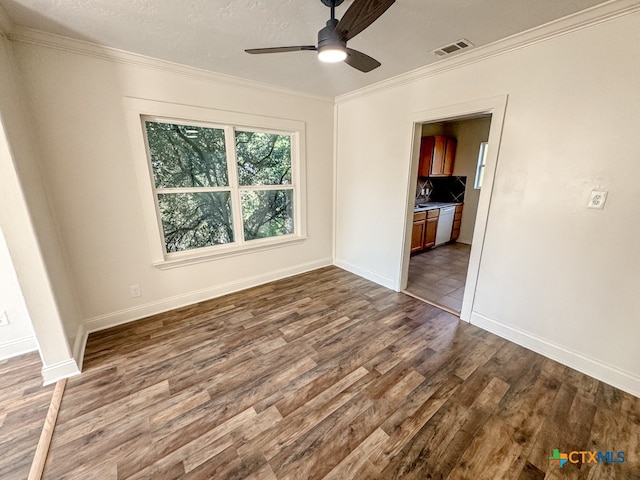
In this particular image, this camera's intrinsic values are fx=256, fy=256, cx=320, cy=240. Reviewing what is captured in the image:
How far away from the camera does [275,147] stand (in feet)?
11.1

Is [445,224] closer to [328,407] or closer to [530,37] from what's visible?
[530,37]

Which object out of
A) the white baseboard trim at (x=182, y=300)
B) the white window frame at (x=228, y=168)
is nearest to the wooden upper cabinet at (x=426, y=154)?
the white window frame at (x=228, y=168)

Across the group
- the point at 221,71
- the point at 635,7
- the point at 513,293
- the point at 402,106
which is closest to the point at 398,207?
the point at 402,106

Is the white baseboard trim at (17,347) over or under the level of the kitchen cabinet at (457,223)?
under

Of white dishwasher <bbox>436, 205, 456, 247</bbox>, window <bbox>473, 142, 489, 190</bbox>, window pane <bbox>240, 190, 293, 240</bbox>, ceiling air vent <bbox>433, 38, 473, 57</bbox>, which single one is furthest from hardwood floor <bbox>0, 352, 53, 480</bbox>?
window <bbox>473, 142, 489, 190</bbox>

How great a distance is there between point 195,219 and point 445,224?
4.56m

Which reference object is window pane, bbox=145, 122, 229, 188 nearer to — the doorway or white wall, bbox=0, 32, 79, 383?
white wall, bbox=0, 32, 79, 383

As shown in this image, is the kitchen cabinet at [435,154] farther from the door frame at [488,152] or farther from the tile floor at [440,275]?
the door frame at [488,152]

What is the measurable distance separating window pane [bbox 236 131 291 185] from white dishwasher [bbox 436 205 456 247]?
3188 millimetres

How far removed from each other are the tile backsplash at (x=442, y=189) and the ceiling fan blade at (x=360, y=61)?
3.99 metres

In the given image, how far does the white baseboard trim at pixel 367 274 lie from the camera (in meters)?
3.39

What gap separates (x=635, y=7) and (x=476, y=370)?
8.38 feet

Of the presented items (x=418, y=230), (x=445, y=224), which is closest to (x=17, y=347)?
(x=418, y=230)

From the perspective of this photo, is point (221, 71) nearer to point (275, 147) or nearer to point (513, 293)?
point (275, 147)
